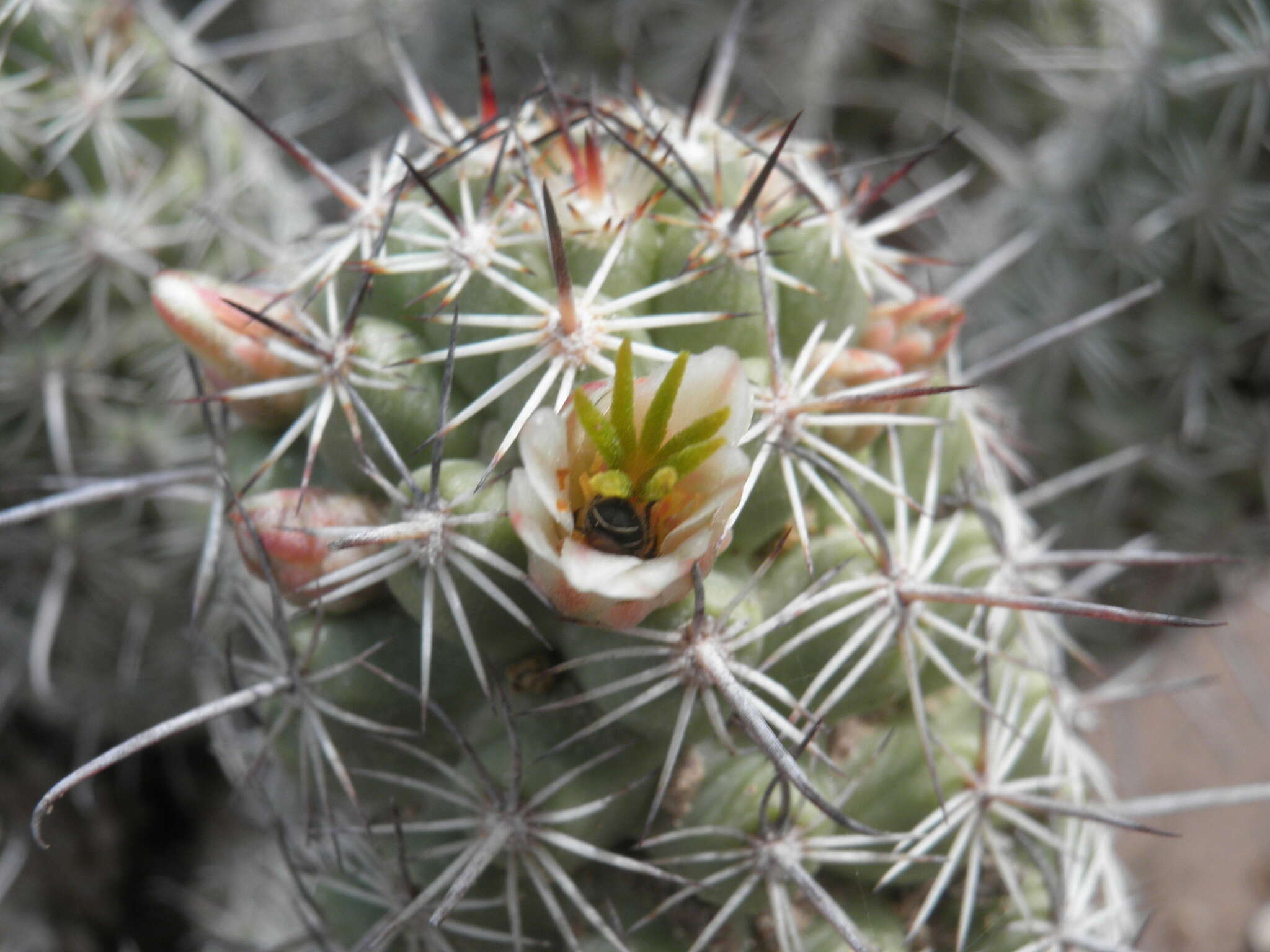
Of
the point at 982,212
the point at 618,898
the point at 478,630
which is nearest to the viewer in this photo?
the point at 478,630

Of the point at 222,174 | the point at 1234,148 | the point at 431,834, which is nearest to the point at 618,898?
the point at 431,834

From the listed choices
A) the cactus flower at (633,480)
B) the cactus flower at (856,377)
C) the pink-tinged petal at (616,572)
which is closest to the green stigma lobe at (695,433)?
the cactus flower at (633,480)

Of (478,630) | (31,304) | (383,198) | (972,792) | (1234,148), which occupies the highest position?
(1234,148)

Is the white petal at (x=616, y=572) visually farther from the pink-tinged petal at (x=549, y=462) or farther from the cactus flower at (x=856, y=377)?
the cactus flower at (x=856, y=377)

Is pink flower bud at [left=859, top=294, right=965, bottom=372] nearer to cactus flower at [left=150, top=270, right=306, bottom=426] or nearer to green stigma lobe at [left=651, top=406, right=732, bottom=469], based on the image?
green stigma lobe at [left=651, top=406, right=732, bottom=469]

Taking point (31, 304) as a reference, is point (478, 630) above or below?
below

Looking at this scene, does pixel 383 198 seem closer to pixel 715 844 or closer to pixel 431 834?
pixel 431 834

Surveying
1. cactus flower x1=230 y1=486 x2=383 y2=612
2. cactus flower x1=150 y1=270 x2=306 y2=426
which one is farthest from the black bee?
cactus flower x1=150 y1=270 x2=306 y2=426

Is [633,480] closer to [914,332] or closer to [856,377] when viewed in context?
[856,377]
